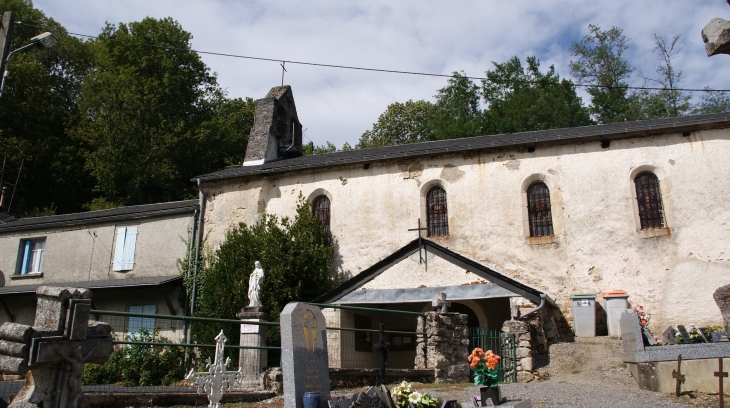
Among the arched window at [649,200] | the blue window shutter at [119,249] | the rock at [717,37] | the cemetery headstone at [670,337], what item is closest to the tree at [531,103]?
the arched window at [649,200]

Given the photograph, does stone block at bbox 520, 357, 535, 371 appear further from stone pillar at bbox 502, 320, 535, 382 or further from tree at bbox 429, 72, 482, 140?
tree at bbox 429, 72, 482, 140

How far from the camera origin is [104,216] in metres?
21.4

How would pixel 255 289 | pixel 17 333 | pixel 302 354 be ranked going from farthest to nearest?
pixel 255 289 < pixel 302 354 < pixel 17 333

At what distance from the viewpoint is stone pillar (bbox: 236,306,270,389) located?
11.5m

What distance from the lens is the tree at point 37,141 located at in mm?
30781

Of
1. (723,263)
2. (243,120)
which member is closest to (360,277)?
(723,263)

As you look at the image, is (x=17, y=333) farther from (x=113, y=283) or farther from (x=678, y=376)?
(x=113, y=283)

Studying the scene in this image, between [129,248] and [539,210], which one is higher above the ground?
[539,210]

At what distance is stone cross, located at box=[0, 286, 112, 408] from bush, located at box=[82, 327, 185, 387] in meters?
11.7

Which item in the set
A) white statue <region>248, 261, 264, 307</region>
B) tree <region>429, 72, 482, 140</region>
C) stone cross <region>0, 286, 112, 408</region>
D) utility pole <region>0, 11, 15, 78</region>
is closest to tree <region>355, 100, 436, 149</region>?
tree <region>429, 72, 482, 140</region>

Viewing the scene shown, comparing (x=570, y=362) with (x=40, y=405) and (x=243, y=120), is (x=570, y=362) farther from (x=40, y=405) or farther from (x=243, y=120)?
(x=243, y=120)

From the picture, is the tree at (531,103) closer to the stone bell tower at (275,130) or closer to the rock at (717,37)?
the stone bell tower at (275,130)

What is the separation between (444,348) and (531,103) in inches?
997

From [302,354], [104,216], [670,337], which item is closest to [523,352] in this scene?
[670,337]
